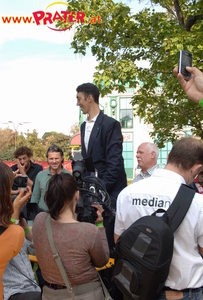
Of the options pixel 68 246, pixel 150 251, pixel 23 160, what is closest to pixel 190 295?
pixel 150 251

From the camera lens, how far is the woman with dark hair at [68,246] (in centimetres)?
228

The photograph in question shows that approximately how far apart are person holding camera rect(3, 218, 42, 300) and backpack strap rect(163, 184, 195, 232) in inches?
56.1

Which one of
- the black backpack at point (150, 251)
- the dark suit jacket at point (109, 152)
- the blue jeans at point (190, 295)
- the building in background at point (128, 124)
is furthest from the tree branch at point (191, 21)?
the building in background at point (128, 124)

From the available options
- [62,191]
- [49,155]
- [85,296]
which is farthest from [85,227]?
[49,155]

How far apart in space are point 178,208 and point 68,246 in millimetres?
857

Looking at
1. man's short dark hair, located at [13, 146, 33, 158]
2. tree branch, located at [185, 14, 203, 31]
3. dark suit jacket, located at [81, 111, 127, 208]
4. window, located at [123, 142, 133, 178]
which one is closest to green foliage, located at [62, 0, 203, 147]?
tree branch, located at [185, 14, 203, 31]

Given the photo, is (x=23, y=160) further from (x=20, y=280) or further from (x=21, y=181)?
(x=20, y=280)

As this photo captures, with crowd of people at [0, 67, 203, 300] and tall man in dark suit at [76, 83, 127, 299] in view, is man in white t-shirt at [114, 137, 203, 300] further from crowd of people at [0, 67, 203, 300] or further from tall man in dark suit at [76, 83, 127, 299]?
tall man in dark suit at [76, 83, 127, 299]

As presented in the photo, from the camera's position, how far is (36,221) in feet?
7.94

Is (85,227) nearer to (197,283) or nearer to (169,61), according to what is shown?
(197,283)

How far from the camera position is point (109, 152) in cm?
321

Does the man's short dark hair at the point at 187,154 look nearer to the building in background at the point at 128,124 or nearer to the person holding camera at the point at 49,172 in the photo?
the person holding camera at the point at 49,172

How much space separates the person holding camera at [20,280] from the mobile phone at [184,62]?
167 cm

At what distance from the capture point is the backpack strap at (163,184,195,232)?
1.75 meters
